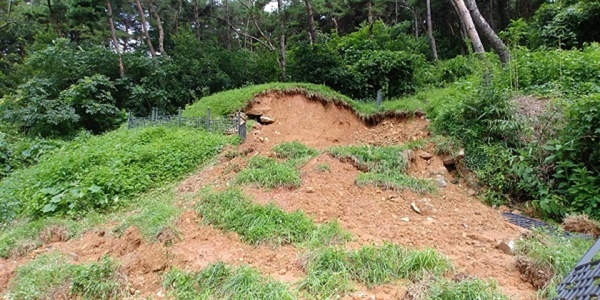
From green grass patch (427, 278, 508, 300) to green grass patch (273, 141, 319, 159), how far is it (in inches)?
127

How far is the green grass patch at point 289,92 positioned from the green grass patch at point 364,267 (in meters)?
5.17

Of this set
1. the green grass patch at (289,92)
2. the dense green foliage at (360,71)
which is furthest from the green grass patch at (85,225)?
the dense green foliage at (360,71)

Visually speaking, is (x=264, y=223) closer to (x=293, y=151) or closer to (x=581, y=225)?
(x=293, y=151)

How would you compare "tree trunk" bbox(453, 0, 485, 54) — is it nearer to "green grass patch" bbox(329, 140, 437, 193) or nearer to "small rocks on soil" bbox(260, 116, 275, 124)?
"green grass patch" bbox(329, 140, 437, 193)

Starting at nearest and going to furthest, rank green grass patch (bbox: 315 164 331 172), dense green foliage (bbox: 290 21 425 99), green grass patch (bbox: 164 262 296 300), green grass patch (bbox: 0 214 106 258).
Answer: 1. green grass patch (bbox: 164 262 296 300)
2. green grass patch (bbox: 0 214 106 258)
3. green grass patch (bbox: 315 164 331 172)
4. dense green foliage (bbox: 290 21 425 99)

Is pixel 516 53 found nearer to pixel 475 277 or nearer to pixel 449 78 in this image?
pixel 449 78

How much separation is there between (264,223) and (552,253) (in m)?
2.55

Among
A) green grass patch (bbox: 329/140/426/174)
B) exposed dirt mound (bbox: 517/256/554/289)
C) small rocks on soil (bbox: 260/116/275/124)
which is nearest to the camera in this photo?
exposed dirt mound (bbox: 517/256/554/289)

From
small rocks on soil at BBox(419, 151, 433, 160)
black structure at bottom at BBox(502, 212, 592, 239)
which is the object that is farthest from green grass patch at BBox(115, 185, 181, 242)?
small rocks on soil at BBox(419, 151, 433, 160)

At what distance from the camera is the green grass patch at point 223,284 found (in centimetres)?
229

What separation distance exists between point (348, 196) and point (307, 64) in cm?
644

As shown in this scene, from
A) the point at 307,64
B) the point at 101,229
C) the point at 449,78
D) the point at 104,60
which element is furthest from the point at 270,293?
the point at 104,60

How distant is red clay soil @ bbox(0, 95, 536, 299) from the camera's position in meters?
2.66

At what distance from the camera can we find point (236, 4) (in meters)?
17.1
